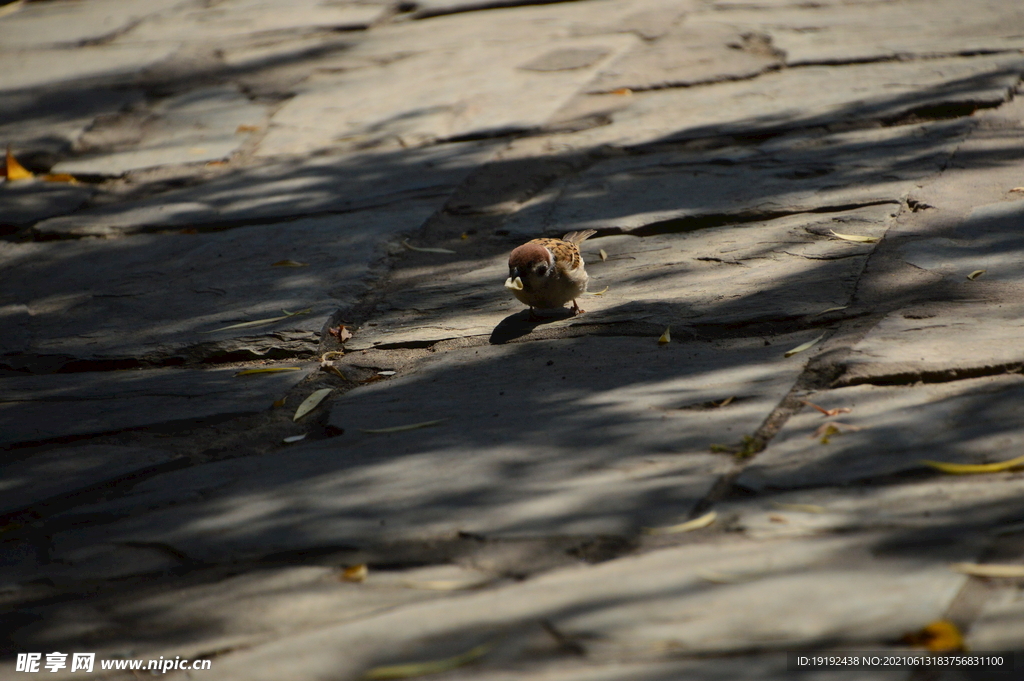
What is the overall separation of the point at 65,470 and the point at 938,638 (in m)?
2.33

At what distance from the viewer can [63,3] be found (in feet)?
34.2

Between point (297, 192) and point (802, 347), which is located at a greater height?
point (297, 192)

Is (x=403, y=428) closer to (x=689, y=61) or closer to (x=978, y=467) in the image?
(x=978, y=467)

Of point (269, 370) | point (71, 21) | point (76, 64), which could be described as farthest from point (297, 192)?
point (71, 21)

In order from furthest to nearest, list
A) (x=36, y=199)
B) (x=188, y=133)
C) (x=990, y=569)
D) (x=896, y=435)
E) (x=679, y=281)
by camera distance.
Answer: (x=188, y=133) < (x=36, y=199) < (x=679, y=281) < (x=896, y=435) < (x=990, y=569)

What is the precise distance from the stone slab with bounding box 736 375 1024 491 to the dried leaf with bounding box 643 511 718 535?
0.50ft

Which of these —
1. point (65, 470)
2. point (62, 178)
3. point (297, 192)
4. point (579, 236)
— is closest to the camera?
point (65, 470)

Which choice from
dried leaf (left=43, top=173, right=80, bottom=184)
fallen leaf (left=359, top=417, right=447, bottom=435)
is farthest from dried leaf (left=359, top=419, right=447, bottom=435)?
dried leaf (left=43, top=173, right=80, bottom=184)

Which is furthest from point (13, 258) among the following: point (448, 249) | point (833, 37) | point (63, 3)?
point (63, 3)

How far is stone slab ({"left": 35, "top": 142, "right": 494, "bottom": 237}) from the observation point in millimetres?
4703

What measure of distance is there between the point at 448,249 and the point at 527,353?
3.93 feet

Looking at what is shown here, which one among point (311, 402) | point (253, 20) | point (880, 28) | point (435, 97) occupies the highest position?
point (253, 20)

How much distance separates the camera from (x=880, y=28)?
6.32 meters

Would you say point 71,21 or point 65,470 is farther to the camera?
point 71,21
